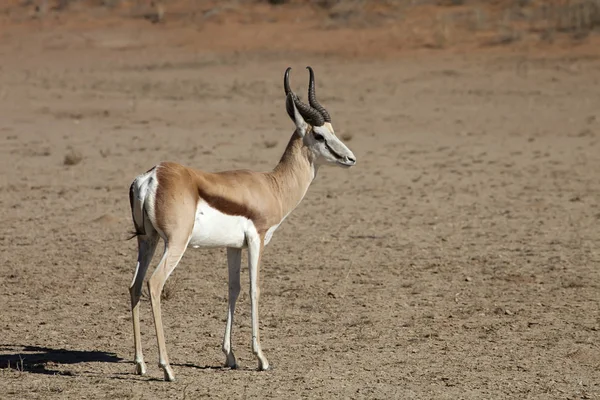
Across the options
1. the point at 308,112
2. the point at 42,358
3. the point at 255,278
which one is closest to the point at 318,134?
the point at 308,112

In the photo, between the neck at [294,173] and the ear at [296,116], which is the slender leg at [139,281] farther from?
the ear at [296,116]

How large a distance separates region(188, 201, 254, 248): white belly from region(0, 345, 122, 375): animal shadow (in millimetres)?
1202

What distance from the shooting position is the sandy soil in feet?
23.3

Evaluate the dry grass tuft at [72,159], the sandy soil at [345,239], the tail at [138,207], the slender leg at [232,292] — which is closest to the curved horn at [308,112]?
the slender leg at [232,292]

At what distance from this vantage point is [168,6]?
116 ft

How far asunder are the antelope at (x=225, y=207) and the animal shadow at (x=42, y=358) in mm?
546

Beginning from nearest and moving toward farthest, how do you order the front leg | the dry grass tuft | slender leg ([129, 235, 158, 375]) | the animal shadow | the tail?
the tail → slender leg ([129, 235, 158, 375]) → the front leg → the animal shadow → the dry grass tuft

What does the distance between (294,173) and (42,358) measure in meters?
2.15

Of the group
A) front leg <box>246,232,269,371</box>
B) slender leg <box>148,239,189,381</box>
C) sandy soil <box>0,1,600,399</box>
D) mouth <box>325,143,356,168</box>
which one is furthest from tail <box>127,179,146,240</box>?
mouth <box>325,143,356,168</box>

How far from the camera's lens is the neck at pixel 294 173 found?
7352mm

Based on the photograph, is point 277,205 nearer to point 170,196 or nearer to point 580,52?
point 170,196

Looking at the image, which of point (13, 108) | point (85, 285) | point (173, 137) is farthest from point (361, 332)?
point (13, 108)

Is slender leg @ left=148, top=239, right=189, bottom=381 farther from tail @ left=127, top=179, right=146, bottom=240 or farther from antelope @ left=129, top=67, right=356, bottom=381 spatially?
tail @ left=127, top=179, right=146, bottom=240

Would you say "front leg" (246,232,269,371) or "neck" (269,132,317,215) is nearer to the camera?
"front leg" (246,232,269,371)
